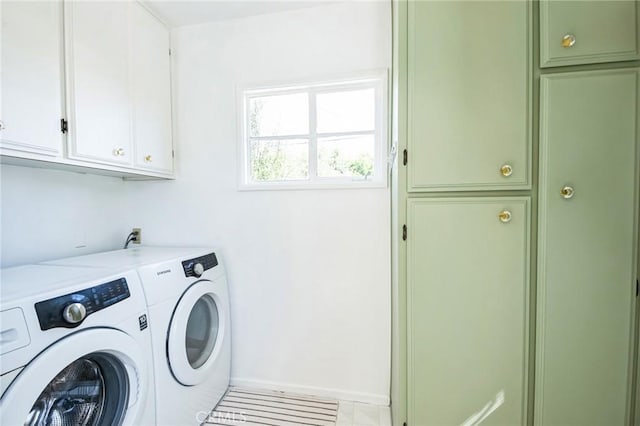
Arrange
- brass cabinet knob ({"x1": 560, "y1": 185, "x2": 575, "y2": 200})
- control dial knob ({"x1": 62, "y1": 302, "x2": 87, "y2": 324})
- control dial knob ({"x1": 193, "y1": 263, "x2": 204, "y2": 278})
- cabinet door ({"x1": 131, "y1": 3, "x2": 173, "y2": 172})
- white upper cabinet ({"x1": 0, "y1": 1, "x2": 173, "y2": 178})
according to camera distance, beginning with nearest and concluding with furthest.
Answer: control dial knob ({"x1": 62, "y1": 302, "x2": 87, "y2": 324}) < brass cabinet knob ({"x1": 560, "y1": 185, "x2": 575, "y2": 200}) < white upper cabinet ({"x1": 0, "y1": 1, "x2": 173, "y2": 178}) < control dial knob ({"x1": 193, "y1": 263, "x2": 204, "y2": 278}) < cabinet door ({"x1": 131, "y1": 3, "x2": 173, "y2": 172})

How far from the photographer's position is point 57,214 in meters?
1.50

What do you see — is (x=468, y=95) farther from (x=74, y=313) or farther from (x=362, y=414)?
(x=362, y=414)

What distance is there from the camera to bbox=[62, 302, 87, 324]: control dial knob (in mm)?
803

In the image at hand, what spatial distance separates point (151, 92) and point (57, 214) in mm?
898

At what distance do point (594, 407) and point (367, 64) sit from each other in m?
1.85

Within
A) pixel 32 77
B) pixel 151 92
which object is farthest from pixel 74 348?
pixel 151 92

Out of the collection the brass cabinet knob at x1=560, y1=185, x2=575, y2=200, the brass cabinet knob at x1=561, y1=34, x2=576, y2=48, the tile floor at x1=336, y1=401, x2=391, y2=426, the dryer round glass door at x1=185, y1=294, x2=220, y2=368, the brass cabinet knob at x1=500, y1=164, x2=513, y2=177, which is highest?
the brass cabinet knob at x1=561, y1=34, x2=576, y2=48

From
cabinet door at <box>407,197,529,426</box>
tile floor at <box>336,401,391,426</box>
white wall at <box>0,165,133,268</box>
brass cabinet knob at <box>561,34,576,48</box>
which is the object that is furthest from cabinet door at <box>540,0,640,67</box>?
white wall at <box>0,165,133,268</box>

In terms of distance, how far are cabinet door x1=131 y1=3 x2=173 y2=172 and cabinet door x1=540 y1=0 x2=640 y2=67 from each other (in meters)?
1.96

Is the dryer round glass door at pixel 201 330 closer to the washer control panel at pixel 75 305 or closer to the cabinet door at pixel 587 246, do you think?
the washer control panel at pixel 75 305

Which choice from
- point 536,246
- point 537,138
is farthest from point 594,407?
point 537,138

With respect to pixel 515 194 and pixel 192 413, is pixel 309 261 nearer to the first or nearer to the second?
pixel 192 413

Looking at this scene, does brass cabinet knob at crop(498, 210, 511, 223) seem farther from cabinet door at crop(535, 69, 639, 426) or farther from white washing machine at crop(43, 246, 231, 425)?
white washing machine at crop(43, 246, 231, 425)

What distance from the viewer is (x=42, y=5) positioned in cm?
109
